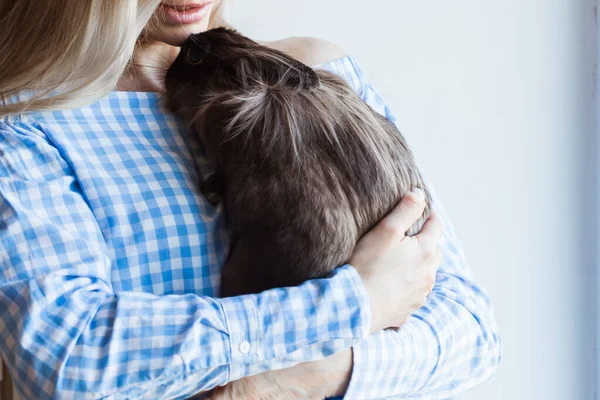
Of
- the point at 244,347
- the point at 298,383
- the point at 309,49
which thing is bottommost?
the point at 298,383

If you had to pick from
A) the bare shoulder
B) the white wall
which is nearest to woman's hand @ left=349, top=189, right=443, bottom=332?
the bare shoulder

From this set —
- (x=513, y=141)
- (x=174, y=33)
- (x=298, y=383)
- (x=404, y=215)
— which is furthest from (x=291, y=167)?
(x=513, y=141)

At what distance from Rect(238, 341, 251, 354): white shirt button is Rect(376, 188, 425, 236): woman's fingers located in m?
0.26

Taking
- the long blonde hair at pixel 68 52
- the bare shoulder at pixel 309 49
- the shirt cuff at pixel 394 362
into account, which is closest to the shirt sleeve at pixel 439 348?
the shirt cuff at pixel 394 362

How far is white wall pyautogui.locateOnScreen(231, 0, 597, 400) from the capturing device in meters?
1.74

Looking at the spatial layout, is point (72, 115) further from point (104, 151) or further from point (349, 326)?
point (349, 326)

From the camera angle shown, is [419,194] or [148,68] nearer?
[419,194]

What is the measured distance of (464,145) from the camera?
1818 mm

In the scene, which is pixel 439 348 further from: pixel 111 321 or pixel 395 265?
pixel 111 321

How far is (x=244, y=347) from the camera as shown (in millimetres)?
898

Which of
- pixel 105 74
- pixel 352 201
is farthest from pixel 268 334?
pixel 105 74

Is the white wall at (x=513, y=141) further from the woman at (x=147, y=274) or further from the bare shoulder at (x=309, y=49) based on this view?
the woman at (x=147, y=274)

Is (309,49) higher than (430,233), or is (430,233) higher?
(309,49)

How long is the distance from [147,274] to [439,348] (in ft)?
1.55
